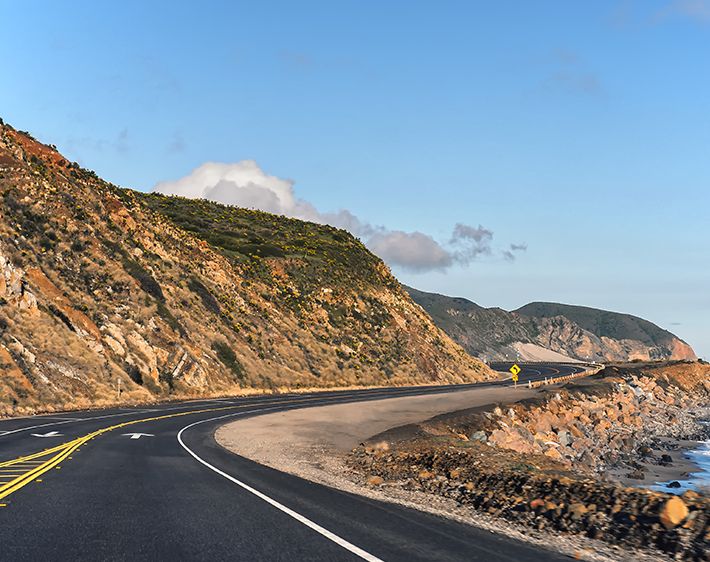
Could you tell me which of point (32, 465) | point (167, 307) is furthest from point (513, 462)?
point (167, 307)

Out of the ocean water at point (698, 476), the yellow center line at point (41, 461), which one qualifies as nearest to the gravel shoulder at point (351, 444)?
the yellow center line at point (41, 461)

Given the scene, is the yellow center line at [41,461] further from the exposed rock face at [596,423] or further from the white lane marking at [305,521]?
the exposed rock face at [596,423]

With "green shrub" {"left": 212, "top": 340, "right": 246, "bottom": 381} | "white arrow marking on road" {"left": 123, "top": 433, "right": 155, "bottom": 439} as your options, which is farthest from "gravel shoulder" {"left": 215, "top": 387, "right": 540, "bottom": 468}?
"green shrub" {"left": 212, "top": 340, "right": 246, "bottom": 381}

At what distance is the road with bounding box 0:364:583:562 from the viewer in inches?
321

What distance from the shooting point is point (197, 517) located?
33.6ft

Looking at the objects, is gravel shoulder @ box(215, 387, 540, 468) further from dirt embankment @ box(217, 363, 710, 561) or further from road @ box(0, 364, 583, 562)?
road @ box(0, 364, 583, 562)

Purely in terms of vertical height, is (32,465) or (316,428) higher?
(32,465)

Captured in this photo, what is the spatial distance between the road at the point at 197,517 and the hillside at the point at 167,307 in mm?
24331

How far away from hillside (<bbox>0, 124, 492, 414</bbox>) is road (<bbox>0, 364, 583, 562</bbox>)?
2433 cm

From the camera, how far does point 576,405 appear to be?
46.7 metres

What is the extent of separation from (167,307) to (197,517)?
2073 inches

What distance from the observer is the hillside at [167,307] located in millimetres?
44188

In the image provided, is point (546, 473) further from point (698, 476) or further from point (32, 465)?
point (698, 476)

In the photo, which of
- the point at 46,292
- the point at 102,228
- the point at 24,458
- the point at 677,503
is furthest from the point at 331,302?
the point at 677,503
